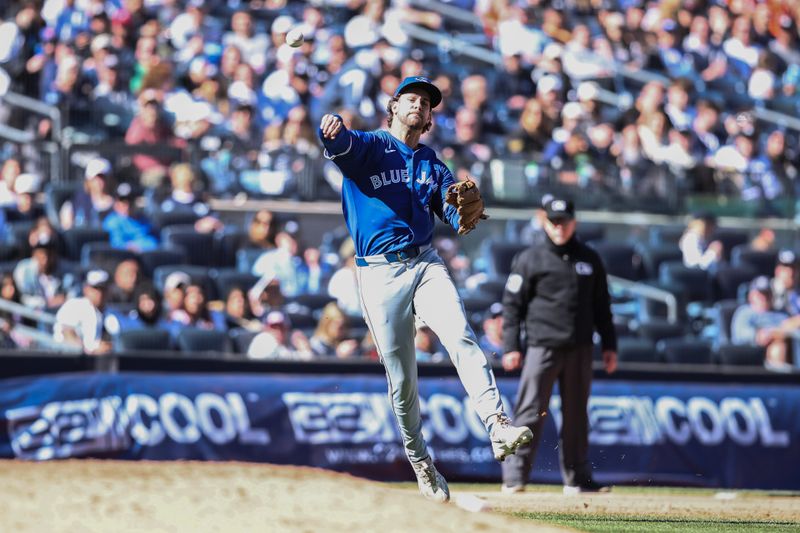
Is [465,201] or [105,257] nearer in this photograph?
[465,201]

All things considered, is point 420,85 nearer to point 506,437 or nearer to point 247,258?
point 506,437

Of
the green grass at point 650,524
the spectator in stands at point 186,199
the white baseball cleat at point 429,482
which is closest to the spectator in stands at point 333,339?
the spectator in stands at point 186,199

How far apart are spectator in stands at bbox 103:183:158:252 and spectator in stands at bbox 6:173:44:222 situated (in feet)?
2.73

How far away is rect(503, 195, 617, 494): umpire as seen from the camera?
34.1 feet

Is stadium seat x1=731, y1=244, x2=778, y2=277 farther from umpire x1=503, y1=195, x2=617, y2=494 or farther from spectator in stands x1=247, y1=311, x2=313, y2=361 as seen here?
umpire x1=503, y1=195, x2=617, y2=494

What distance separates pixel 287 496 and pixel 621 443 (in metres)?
6.38

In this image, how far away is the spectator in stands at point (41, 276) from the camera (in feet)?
43.5

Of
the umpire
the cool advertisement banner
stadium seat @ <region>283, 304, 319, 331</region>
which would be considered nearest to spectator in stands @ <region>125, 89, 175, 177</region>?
stadium seat @ <region>283, 304, 319, 331</region>

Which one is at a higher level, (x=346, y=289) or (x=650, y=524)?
(x=346, y=289)

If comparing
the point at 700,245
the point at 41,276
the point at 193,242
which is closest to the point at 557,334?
the point at 193,242

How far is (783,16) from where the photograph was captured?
2364 centimetres

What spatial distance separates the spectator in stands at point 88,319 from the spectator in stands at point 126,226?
59.3 inches

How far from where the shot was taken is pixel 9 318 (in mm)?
12797

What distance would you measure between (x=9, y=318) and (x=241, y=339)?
2041 mm
